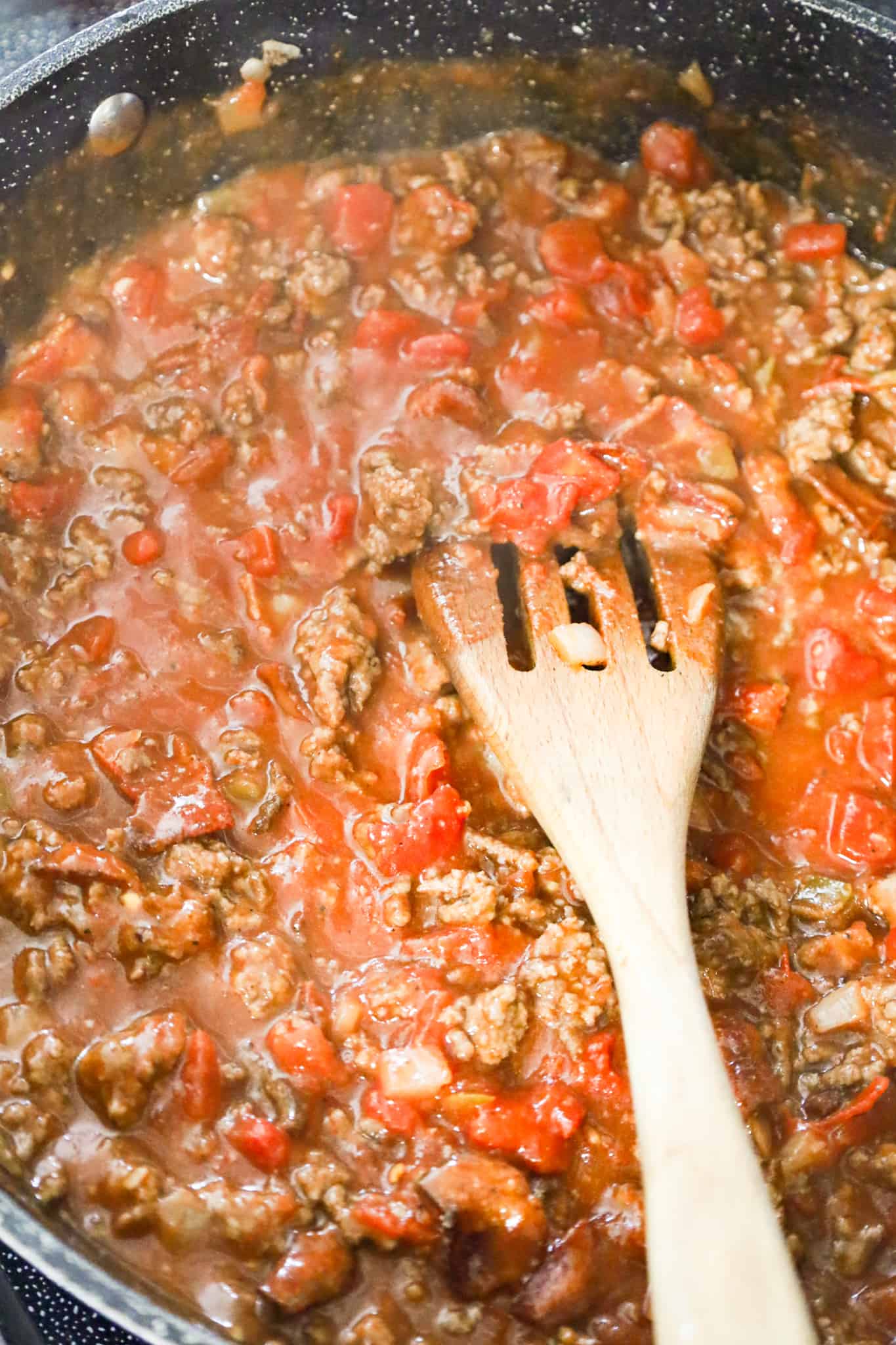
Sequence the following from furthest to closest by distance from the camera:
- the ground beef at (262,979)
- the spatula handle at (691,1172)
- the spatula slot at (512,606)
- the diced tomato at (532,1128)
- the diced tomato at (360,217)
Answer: the diced tomato at (360,217) < the spatula slot at (512,606) < the ground beef at (262,979) < the diced tomato at (532,1128) < the spatula handle at (691,1172)

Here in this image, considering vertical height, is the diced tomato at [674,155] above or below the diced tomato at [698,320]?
above

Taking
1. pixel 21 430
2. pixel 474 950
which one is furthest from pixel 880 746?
pixel 21 430

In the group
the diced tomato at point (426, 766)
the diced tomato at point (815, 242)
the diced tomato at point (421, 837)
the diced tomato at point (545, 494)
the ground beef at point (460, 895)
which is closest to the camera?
the ground beef at point (460, 895)

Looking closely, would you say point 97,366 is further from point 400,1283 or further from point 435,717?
point 400,1283

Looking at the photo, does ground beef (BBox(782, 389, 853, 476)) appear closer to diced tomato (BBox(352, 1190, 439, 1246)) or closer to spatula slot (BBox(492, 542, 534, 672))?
spatula slot (BBox(492, 542, 534, 672))

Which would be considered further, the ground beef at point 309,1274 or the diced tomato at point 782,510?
the diced tomato at point 782,510

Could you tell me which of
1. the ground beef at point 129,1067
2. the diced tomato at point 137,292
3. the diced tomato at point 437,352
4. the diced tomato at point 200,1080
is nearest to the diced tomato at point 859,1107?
the diced tomato at point 200,1080

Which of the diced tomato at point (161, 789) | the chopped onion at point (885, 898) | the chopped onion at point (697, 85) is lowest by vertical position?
the chopped onion at point (885, 898)

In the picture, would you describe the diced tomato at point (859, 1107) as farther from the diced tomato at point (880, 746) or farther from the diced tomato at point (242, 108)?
the diced tomato at point (242, 108)
